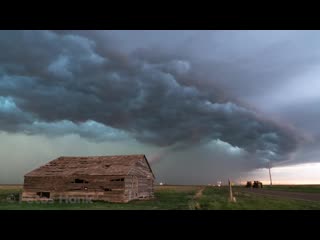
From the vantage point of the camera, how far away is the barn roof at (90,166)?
3422cm

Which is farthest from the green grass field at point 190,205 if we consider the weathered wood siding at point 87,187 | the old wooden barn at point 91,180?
the old wooden barn at point 91,180

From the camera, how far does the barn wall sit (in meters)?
32.4

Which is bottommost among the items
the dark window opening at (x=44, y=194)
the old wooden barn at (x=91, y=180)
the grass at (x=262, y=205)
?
the grass at (x=262, y=205)

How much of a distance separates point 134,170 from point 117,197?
4.21 metres

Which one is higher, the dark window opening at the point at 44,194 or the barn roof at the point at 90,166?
the barn roof at the point at 90,166

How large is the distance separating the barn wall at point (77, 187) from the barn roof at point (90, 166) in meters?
0.65

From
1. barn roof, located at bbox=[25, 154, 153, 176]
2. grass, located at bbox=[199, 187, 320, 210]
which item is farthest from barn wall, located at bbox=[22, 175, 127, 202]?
grass, located at bbox=[199, 187, 320, 210]

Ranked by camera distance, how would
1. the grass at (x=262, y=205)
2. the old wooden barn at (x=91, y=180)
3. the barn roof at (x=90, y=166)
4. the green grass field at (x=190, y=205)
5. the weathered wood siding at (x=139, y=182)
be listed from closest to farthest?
1. the grass at (x=262, y=205)
2. the green grass field at (x=190, y=205)
3. the old wooden barn at (x=91, y=180)
4. the weathered wood siding at (x=139, y=182)
5. the barn roof at (x=90, y=166)

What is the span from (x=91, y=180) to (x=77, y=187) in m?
1.83

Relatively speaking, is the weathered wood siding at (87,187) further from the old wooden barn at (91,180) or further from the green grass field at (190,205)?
the green grass field at (190,205)
